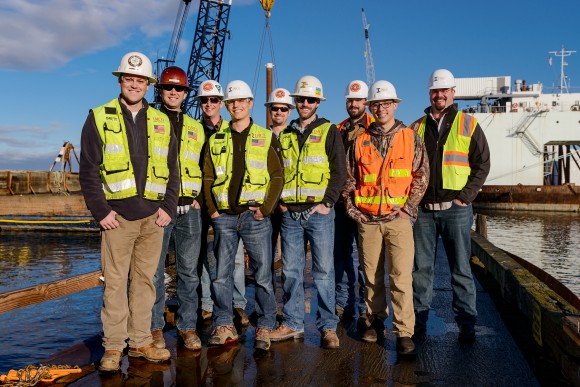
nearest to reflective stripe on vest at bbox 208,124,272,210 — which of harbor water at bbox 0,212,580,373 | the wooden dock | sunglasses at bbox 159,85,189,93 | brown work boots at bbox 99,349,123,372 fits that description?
sunglasses at bbox 159,85,189,93

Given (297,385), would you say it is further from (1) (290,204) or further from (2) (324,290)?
(1) (290,204)

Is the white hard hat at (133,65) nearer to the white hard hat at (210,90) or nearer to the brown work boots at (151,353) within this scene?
the white hard hat at (210,90)

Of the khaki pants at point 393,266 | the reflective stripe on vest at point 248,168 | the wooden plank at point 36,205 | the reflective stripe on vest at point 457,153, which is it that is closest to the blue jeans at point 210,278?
the reflective stripe on vest at point 248,168

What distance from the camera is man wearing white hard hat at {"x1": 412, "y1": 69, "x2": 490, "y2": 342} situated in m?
4.77

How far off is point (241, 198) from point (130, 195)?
0.95m

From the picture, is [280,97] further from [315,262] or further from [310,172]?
[315,262]

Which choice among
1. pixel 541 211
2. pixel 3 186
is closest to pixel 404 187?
pixel 3 186

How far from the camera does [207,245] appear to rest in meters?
5.24

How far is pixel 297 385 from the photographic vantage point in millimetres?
3672

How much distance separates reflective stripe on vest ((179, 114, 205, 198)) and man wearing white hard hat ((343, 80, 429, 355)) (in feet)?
4.62

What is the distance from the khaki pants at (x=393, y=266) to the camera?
454 centimetres

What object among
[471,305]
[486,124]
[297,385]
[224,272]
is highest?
[486,124]

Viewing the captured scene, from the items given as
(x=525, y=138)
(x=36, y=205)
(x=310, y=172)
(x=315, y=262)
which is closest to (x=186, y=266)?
(x=315, y=262)

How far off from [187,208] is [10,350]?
4.34 metres
